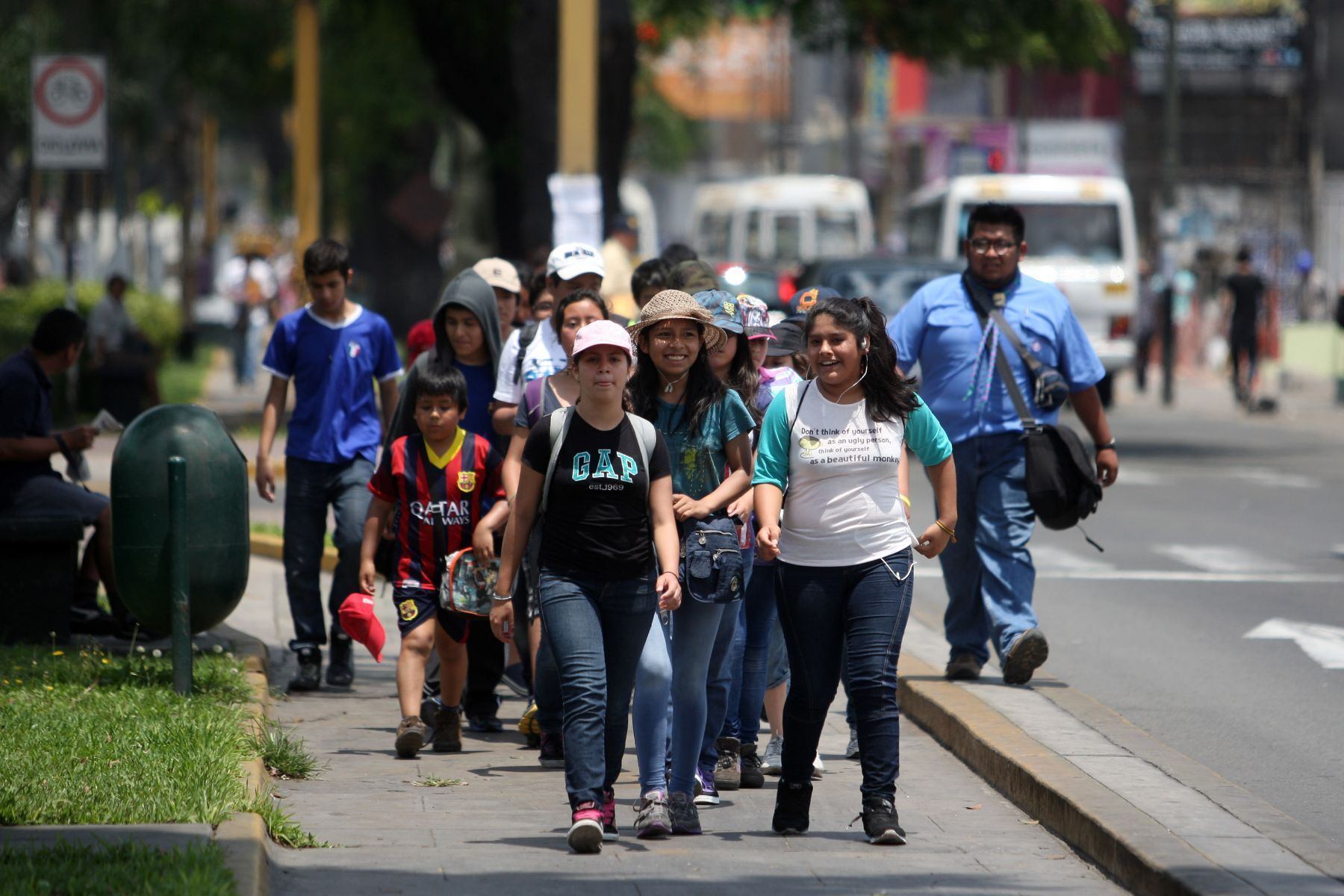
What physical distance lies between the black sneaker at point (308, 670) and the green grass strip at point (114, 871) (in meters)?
3.44

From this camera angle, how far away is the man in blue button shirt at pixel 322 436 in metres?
8.76

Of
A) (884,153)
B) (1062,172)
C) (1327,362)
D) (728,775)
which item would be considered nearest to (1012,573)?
(728,775)

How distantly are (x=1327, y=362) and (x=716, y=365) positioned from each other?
32.0 meters

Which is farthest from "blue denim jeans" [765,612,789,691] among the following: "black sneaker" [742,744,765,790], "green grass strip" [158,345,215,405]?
"green grass strip" [158,345,215,405]

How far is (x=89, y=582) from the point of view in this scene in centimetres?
961

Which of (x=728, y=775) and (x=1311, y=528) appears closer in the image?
(x=728, y=775)

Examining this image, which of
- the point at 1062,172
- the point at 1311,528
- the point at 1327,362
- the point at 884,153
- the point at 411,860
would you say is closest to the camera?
the point at 411,860

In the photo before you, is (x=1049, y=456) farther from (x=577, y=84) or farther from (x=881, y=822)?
(x=577, y=84)

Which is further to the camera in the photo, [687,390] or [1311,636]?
[1311,636]

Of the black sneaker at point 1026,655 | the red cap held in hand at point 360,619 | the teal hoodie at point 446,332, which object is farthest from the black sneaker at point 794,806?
the teal hoodie at point 446,332

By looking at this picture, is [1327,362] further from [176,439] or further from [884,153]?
[176,439]

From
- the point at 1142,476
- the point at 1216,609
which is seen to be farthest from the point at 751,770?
the point at 1142,476

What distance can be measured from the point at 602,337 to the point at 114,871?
198 cm

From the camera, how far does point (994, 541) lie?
324 inches
